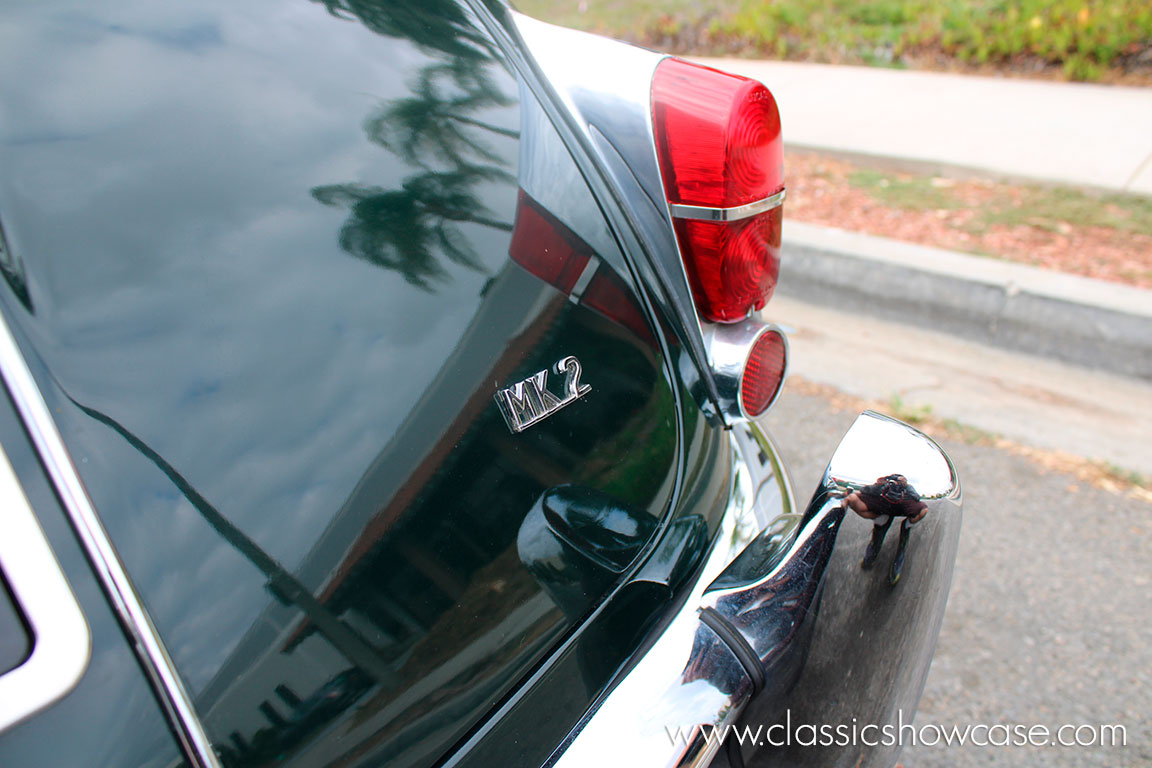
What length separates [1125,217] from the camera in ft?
13.1

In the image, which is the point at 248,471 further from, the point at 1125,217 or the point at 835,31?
the point at 835,31

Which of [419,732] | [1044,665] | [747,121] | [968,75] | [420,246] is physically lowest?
[968,75]

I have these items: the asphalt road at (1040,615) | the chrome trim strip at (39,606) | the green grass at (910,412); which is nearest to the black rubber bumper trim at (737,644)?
the chrome trim strip at (39,606)

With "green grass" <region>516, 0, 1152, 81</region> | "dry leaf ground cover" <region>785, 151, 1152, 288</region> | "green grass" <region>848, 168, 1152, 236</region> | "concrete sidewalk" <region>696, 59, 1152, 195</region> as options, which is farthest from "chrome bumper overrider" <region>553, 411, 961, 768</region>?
"green grass" <region>516, 0, 1152, 81</region>

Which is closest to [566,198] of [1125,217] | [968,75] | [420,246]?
[420,246]

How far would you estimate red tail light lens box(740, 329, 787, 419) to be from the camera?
1.47 meters

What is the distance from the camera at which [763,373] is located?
1.51 metres

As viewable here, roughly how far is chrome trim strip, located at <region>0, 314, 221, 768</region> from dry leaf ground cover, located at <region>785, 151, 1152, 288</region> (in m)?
3.80

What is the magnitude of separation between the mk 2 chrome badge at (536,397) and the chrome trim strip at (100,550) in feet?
1.50

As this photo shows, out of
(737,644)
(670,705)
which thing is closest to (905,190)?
(737,644)

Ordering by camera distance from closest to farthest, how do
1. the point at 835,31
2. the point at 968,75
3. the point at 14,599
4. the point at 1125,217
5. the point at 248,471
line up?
1. the point at 14,599
2. the point at 248,471
3. the point at 1125,217
4. the point at 968,75
5. the point at 835,31

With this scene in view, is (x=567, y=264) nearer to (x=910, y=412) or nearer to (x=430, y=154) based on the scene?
(x=430, y=154)

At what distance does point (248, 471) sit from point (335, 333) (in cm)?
18

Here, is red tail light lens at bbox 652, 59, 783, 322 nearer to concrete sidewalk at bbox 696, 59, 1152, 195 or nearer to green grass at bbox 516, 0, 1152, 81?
concrete sidewalk at bbox 696, 59, 1152, 195
